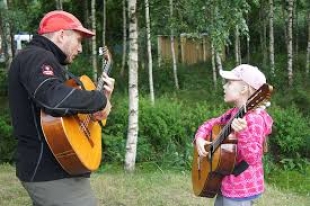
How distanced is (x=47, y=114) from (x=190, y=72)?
614 inches

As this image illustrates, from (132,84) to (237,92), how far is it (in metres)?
5.06

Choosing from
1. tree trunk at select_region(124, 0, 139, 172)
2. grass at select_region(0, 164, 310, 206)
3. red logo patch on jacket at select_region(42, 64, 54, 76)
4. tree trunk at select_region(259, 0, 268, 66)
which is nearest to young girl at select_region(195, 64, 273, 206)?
red logo patch on jacket at select_region(42, 64, 54, 76)

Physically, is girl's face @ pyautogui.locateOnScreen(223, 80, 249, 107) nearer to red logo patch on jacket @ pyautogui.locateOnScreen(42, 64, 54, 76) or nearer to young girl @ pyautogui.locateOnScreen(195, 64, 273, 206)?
young girl @ pyautogui.locateOnScreen(195, 64, 273, 206)

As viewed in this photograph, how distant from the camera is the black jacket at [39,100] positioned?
9.46 feet

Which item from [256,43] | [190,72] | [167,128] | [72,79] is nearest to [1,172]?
[167,128]

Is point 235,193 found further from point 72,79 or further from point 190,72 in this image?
point 190,72

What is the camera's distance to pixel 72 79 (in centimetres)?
323

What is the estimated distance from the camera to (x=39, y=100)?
289 centimetres

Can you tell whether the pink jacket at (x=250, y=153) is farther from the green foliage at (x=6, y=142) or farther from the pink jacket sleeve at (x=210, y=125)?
the green foliage at (x=6, y=142)

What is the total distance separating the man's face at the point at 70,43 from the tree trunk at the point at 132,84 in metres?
5.13

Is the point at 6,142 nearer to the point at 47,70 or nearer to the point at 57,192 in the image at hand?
the point at 57,192

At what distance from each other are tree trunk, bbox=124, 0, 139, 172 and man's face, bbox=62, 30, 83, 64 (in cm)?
513

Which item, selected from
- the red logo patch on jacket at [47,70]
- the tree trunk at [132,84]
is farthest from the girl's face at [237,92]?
the tree trunk at [132,84]

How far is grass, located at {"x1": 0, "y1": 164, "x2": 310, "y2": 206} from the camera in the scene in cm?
599
